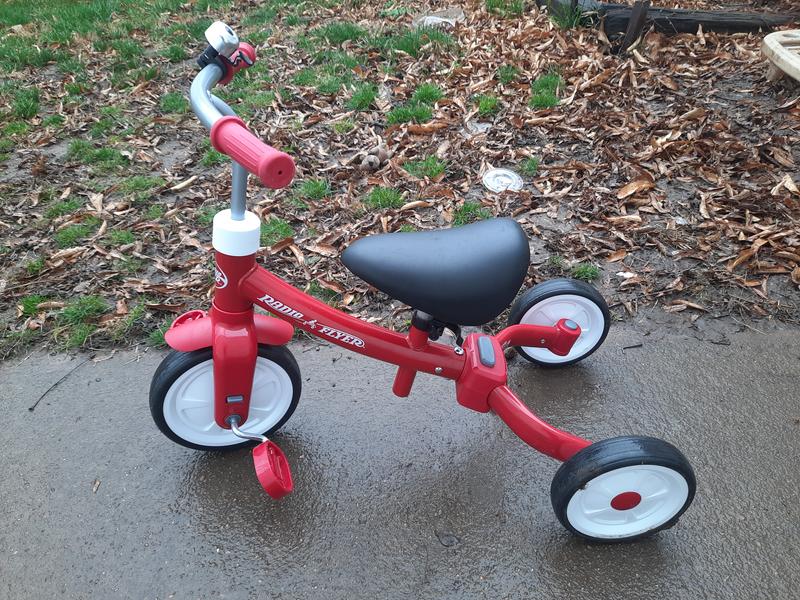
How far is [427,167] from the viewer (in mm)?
3930

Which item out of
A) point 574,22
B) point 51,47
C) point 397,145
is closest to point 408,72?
point 397,145

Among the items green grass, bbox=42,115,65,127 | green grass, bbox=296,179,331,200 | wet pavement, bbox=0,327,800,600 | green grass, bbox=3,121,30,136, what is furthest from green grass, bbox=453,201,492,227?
green grass, bbox=3,121,30,136

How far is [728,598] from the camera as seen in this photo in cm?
193

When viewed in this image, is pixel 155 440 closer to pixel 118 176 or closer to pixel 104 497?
pixel 104 497

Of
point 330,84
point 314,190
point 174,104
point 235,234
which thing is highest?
point 235,234

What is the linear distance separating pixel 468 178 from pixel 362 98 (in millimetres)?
1370

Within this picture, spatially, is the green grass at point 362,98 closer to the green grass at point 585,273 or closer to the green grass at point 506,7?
the green grass at point 506,7

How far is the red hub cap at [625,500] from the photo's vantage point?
6.30 ft

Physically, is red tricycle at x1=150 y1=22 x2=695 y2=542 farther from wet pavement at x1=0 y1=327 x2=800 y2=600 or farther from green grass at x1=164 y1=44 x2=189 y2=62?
green grass at x1=164 y1=44 x2=189 y2=62

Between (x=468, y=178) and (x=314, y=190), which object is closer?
(x=314, y=190)

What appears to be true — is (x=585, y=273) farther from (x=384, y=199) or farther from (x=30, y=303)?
(x=30, y=303)

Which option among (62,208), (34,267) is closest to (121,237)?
(34,267)

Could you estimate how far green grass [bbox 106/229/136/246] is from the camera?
342 centimetres

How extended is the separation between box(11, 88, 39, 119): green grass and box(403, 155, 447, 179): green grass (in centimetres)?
324
